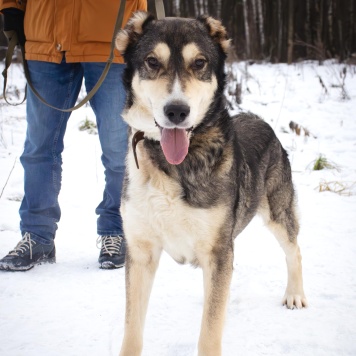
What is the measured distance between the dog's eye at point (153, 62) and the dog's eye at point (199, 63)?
17 centimetres

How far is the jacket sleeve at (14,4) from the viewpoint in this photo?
2.85 m

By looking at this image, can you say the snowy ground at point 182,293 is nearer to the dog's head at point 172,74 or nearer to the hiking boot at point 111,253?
the hiking boot at point 111,253

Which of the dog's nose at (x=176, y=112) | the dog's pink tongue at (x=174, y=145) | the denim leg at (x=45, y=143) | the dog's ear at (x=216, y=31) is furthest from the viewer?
the denim leg at (x=45, y=143)

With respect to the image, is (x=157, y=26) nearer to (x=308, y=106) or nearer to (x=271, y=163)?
(x=271, y=163)

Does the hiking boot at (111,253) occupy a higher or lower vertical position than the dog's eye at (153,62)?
lower

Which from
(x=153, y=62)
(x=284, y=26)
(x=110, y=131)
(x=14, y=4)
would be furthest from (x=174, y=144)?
(x=284, y=26)

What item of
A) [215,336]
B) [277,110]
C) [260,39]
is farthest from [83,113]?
[260,39]

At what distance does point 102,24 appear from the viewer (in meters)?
2.85

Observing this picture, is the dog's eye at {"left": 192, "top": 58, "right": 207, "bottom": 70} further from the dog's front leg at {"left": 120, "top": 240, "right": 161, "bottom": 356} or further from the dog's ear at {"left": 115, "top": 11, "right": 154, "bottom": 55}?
the dog's front leg at {"left": 120, "top": 240, "right": 161, "bottom": 356}

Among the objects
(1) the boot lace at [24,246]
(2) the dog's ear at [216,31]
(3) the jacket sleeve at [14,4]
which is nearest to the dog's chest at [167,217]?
(2) the dog's ear at [216,31]

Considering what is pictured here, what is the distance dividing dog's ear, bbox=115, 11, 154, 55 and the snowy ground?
1.51m

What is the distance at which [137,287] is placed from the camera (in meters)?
2.16

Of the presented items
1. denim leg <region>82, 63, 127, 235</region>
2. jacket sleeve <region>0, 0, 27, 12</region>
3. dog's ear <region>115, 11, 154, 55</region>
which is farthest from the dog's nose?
jacket sleeve <region>0, 0, 27, 12</region>

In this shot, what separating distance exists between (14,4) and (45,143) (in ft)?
3.10
